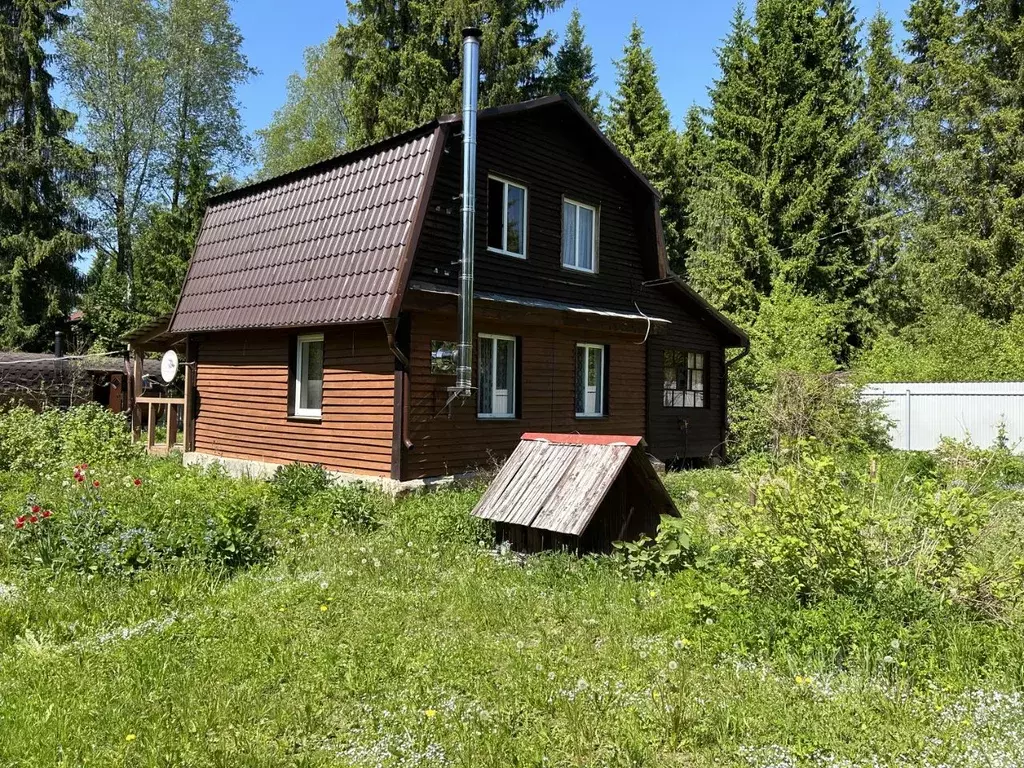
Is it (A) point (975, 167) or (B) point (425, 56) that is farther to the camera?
(B) point (425, 56)

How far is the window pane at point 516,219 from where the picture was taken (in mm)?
13180

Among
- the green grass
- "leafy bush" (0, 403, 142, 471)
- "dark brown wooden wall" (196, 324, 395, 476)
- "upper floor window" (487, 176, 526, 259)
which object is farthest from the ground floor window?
"leafy bush" (0, 403, 142, 471)

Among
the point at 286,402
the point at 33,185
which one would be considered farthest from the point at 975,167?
the point at 33,185

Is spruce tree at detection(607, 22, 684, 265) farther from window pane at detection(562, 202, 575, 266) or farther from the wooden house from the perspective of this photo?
window pane at detection(562, 202, 575, 266)

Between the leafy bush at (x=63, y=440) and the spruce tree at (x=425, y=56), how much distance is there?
15.8 m

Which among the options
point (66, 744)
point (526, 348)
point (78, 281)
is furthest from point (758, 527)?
point (78, 281)

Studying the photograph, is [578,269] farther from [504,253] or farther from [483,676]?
[483,676]

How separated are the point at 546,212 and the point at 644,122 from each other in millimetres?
19230

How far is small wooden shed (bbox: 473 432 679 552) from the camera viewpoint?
23.0 feet

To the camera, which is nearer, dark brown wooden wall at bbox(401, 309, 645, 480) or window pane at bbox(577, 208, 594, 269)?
dark brown wooden wall at bbox(401, 309, 645, 480)

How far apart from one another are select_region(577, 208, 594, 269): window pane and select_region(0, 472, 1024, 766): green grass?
932 centimetres

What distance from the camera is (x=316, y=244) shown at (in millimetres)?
12297

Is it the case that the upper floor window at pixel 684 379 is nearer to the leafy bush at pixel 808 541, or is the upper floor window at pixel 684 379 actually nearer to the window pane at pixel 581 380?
the window pane at pixel 581 380

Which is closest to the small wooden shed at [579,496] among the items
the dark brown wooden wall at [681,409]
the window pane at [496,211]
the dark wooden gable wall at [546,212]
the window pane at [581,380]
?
the dark wooden gable wall at [546,212]
